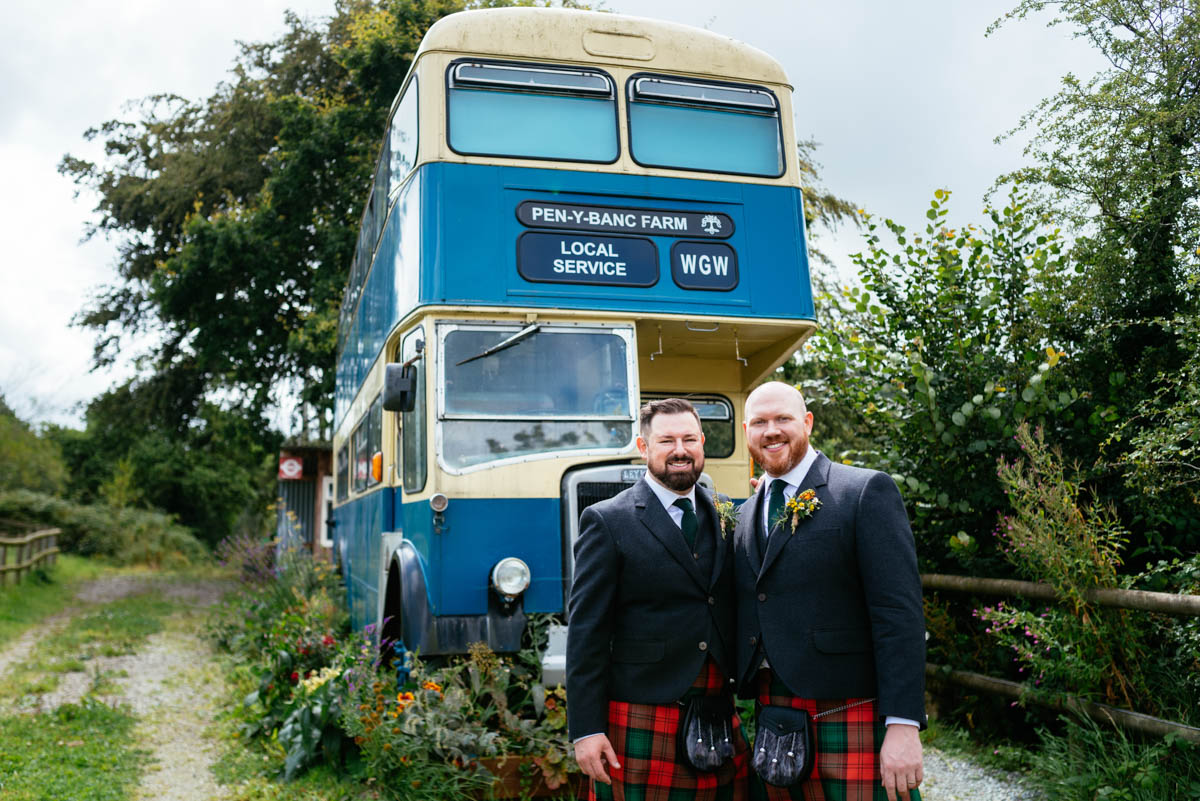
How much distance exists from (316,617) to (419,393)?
4.17m

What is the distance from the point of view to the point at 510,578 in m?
5.86

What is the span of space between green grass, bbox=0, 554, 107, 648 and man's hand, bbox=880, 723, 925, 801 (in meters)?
13.0

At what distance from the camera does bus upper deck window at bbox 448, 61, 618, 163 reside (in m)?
6.49

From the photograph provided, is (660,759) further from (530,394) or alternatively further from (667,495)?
(530,394)

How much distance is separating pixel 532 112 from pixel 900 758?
498 cm

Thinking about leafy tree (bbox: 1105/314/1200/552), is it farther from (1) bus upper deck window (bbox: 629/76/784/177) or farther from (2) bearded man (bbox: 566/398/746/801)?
(1) bus upper deck window (bbox: 629/76/784/177)

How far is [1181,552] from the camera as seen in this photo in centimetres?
554

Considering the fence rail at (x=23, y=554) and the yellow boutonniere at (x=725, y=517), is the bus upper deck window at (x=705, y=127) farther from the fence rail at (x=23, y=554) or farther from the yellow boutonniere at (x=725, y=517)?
the fence rail at (x=23, y=554)

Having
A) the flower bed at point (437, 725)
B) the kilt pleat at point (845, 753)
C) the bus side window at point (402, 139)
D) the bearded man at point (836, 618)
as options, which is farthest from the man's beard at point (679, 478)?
the bus side window at point (402, 139)

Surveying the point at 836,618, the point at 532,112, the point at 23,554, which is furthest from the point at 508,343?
the point at 23,554

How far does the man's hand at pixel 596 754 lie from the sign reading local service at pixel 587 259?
147 inches

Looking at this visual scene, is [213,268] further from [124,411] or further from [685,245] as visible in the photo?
[685,245]

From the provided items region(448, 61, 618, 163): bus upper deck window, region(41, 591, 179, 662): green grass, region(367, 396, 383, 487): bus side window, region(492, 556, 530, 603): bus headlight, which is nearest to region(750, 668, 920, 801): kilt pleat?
region(492, 556, 530, 603): bus headlight

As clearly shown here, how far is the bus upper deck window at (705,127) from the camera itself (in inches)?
268
